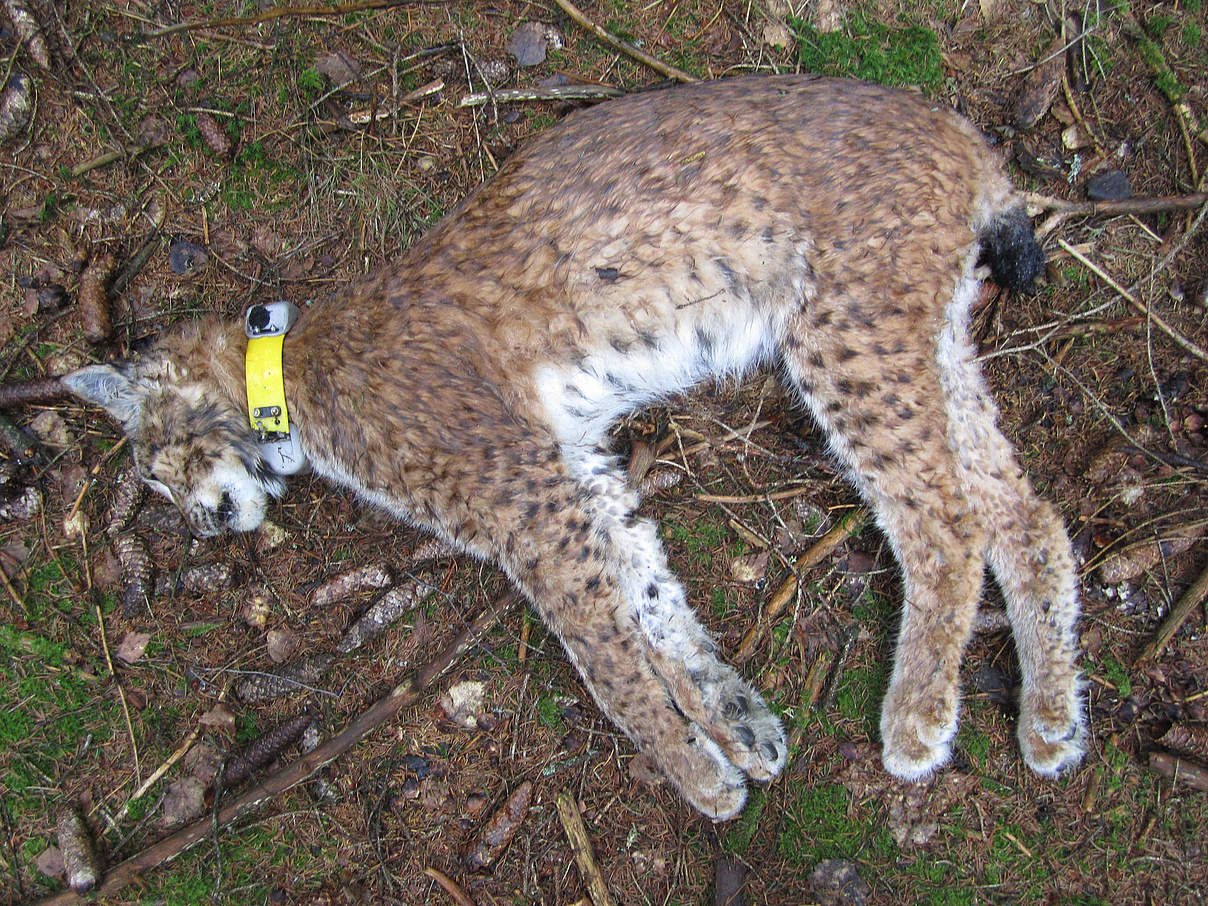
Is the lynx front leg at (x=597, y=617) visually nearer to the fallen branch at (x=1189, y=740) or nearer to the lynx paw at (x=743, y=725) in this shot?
the lynx paw at (x=743, y=725)

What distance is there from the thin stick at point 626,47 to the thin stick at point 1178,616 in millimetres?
2951

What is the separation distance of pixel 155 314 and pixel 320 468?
1.30 m

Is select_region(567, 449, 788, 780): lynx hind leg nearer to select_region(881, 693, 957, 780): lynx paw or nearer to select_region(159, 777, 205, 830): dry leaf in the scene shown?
select_region(881, 693, 957, 780): lynx paw

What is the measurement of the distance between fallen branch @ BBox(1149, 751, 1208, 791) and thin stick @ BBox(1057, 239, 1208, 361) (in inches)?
63.2

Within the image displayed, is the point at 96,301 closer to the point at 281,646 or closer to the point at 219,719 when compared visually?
the point at 281,646

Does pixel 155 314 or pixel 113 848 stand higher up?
pixel 155 314

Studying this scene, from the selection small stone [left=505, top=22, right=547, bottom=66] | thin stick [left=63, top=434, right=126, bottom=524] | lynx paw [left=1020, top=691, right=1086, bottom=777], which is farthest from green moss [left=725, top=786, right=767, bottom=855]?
small stone [left=505, top=22, right=547, bottom=66]

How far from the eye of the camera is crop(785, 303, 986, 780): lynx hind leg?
8.18ft

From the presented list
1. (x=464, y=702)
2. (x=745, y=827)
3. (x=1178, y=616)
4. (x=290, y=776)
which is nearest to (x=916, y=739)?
(x=745, y=827)

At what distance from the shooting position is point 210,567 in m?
3.11

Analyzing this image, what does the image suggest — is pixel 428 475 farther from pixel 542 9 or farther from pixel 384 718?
pixel 542 9

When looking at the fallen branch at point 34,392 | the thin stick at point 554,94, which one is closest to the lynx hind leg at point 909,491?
the thin stick at point 554,94

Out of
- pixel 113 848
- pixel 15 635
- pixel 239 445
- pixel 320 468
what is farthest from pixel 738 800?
pixel 15 635

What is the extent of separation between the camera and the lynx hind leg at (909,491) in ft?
8.18
